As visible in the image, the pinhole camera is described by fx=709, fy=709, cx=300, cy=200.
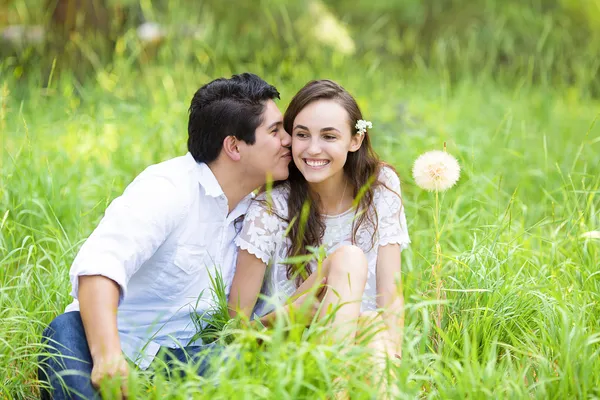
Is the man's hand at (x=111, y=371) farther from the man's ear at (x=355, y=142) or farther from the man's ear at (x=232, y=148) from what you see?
the man's ear at (x=355, y=142)

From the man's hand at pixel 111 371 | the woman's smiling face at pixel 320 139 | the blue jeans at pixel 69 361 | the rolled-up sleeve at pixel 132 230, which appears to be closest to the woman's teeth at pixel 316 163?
the woman's smiling face at pixel 320 139

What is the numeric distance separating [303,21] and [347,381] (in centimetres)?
517

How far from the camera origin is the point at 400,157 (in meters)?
4.11

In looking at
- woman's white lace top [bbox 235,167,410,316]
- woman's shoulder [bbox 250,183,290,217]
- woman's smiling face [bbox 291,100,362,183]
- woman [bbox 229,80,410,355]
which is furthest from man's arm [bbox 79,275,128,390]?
woman's smiling face [bbox 291,100,362,183]

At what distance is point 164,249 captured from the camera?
2.31m

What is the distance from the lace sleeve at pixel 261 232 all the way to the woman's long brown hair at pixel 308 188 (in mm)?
66

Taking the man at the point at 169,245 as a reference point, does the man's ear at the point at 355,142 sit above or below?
above

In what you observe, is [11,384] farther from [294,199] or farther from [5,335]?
[294,199]

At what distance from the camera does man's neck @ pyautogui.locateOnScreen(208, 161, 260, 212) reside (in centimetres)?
251

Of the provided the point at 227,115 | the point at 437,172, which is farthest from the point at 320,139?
the point at 437,172

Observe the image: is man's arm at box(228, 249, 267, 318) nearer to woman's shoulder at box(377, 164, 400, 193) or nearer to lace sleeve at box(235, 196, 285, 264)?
lace sleeve at box(235, 196, 285, 264)

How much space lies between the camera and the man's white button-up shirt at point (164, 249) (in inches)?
81.7

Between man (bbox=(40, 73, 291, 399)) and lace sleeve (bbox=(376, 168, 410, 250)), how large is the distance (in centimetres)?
37

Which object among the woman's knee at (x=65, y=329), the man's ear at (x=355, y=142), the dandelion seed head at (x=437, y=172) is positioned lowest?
the woman's knee at (x=65, y=329)
